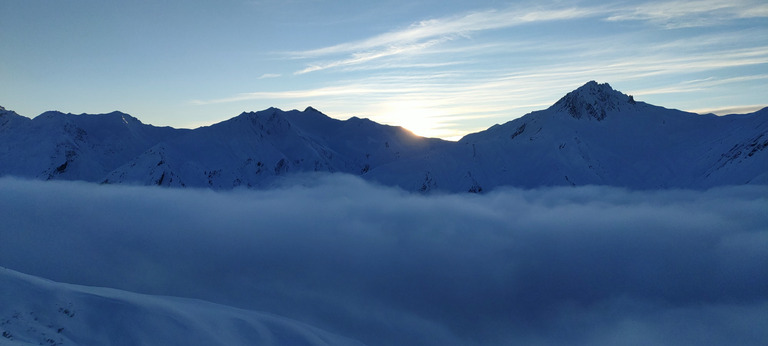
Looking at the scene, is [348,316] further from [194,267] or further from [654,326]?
[654,326]

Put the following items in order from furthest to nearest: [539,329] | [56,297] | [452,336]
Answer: [539,329], [452,336], [56,297]

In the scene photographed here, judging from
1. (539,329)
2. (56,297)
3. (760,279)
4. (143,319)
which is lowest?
(539,329)

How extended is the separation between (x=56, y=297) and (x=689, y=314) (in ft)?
700

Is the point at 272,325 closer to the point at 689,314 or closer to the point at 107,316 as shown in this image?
the point at 107,316

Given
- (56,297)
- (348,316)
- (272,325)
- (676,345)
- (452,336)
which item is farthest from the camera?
(452,336)

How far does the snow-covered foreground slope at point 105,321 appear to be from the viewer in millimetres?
36531

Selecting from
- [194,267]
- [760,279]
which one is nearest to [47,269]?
[194,267]

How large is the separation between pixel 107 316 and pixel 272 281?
511 ft

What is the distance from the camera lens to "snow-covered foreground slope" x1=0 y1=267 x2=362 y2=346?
36.5 meters

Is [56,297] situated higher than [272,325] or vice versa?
[56,297]

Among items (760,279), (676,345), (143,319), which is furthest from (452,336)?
(143,319)

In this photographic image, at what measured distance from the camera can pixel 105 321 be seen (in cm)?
4128

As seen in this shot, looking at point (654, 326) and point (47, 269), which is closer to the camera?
point (47, 269)

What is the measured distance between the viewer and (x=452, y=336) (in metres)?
174
